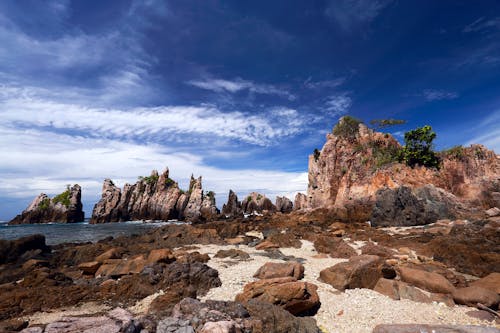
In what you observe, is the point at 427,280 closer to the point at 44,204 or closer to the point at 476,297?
the point at 476,297

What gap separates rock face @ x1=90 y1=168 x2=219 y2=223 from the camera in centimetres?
8175

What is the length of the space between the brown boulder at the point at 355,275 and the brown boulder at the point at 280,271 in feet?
3.23

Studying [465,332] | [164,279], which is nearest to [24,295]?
[164,279]

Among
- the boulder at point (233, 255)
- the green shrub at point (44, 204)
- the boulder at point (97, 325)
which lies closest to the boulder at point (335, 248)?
the boulder at point (233, 255)

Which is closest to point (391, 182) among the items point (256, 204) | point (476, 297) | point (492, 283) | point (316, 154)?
point (316, 154)

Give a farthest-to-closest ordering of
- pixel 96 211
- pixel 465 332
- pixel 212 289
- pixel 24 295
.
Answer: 1. pixel 96 211
2. pixel 212 289
3. pixel 24 295
4. pixel 465 332

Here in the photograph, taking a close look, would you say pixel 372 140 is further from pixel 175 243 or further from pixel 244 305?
pixel 244 305

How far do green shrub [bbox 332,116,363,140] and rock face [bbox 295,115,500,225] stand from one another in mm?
510

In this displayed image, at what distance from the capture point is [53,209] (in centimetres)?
8362

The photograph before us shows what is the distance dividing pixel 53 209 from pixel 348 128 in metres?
96.4

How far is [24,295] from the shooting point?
8156 millimetres

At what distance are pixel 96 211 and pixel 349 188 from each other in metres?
77.9

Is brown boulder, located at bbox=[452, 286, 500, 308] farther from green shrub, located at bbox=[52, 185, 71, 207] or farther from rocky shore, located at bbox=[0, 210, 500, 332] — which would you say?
green shrub, located at bbox=[52, 185, 71, 207]

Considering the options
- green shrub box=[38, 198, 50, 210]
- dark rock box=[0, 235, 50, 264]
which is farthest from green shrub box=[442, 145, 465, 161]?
green shrub box=[38, 198, 50, 210]
